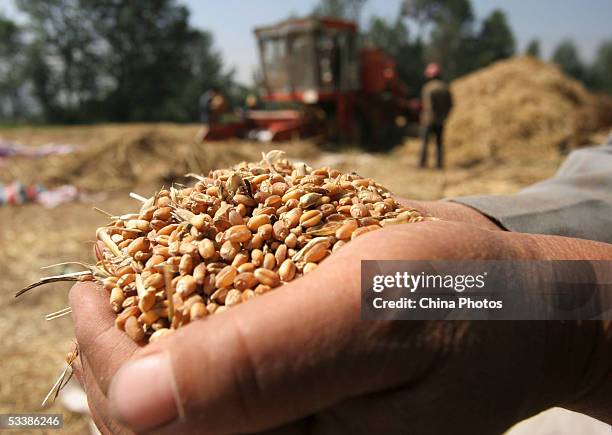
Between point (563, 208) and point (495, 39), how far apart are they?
4910 cm

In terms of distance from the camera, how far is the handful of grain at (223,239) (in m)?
1.11

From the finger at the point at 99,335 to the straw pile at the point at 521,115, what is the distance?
9723 millimetres

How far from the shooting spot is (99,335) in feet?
3.67

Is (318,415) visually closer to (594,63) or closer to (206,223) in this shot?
(206,223)

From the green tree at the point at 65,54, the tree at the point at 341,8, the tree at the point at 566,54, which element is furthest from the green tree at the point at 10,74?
the tree at the point at 566,54

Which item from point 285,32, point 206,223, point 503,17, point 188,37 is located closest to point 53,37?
point 188,37

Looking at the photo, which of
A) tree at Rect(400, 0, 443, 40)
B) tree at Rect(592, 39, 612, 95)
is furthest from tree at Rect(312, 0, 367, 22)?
tree at Rect(592, 39, 612, 95)

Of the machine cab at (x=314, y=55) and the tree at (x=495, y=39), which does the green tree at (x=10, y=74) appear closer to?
the machine cab at (x=314, y=55)

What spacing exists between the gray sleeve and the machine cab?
9.84m

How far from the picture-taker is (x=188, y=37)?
32125 mm

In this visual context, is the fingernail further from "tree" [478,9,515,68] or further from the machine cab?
"tree" [478,9,515,68]

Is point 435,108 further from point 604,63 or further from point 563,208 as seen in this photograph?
point 604,63

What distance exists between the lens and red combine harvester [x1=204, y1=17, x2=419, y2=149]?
445 inches

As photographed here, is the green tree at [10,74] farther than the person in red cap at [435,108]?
Yes
